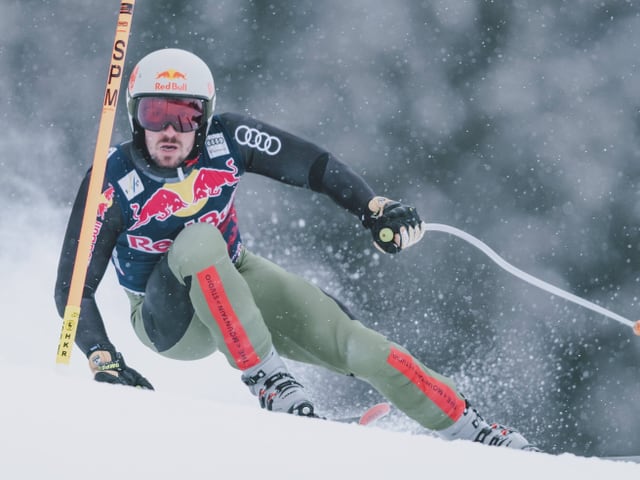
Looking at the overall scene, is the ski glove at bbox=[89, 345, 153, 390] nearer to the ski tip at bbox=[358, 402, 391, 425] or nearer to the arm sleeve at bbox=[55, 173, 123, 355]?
the arm sleeve at bbox=[55, 173, 123, 355]

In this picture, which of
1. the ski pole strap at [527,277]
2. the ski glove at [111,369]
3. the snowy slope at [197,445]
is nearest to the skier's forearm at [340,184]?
the ski pole strap at [527,277]

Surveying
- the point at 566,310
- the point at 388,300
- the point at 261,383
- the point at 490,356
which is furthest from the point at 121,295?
the point at 261,383

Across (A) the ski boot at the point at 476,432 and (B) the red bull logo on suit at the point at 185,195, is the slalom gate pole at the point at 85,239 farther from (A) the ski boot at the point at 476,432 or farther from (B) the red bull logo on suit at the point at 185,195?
(A) the ski boot at the point at 476,432

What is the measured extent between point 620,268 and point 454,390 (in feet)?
19.3

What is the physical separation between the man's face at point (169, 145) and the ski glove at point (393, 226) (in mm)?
739

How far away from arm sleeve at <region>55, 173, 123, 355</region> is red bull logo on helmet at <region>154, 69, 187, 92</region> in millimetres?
427

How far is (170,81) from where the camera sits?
3.20m

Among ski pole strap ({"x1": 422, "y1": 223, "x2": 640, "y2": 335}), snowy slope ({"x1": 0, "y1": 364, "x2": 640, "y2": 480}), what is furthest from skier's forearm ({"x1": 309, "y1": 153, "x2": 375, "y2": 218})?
snowy slope ({"x1": 0, "y1": 364, "x2": 640, "y2": 480})

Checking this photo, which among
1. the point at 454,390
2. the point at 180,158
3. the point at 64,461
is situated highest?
the point at 180,158

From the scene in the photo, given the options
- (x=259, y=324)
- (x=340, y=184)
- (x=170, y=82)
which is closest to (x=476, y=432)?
(x=259, y=324)

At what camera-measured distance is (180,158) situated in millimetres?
3273

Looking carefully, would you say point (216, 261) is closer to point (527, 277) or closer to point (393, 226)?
point (393, 226)

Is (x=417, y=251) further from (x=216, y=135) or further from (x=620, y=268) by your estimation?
(x=216, y=135)

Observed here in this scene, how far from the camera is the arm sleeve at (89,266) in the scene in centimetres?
308
